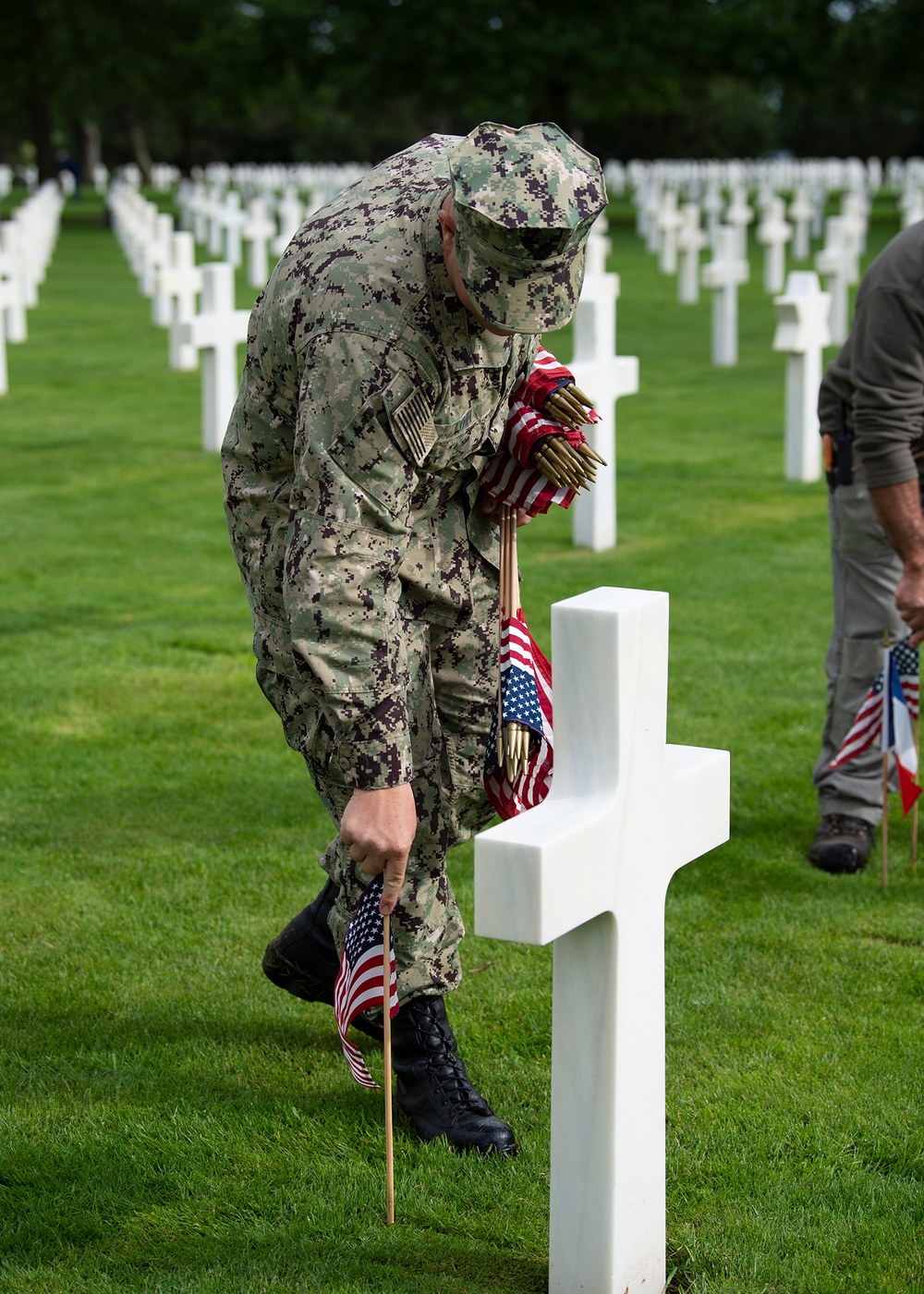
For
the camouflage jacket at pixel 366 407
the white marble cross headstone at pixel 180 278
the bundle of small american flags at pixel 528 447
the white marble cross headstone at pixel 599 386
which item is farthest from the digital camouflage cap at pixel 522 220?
the white marble cross headstone at pixel 180 278

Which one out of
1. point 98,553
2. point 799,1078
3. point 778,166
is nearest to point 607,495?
point 98,553

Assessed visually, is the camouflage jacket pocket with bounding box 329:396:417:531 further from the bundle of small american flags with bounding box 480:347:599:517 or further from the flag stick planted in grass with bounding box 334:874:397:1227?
the flag stick planted in grass with bounding box 334:874:397:1227

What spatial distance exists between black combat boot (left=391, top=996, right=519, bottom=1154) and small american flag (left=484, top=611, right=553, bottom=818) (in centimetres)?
46

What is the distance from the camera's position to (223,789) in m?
4.92

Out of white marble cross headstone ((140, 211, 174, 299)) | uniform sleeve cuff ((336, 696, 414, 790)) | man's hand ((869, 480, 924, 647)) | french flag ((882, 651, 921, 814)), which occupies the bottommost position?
french flag ((882, 651, 921, 814))

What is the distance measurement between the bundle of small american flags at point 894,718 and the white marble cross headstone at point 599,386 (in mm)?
3470

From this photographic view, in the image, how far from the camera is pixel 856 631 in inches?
173

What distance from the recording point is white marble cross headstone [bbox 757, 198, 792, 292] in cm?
1984

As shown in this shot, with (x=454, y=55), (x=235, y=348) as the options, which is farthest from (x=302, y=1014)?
(x=454, y=55)

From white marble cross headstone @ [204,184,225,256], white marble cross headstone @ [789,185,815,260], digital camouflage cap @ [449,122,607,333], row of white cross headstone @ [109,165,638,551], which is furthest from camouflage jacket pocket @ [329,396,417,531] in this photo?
white marble cross headstone @ [789,185,815,260]

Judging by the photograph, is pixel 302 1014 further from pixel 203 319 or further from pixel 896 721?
pixel 203 319

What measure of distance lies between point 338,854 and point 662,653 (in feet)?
3.22

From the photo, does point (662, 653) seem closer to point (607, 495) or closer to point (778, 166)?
point (607, 495)

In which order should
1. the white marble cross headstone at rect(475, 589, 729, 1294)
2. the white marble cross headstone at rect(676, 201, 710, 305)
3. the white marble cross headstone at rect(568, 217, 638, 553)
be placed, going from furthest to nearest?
the white marble cross headstone at rect(676, 201, 710, 305), the white marble cross headstone at rect(568, 217, 638, 553), the white marble cross headstone at rect(475, 589, 729, 1294)
